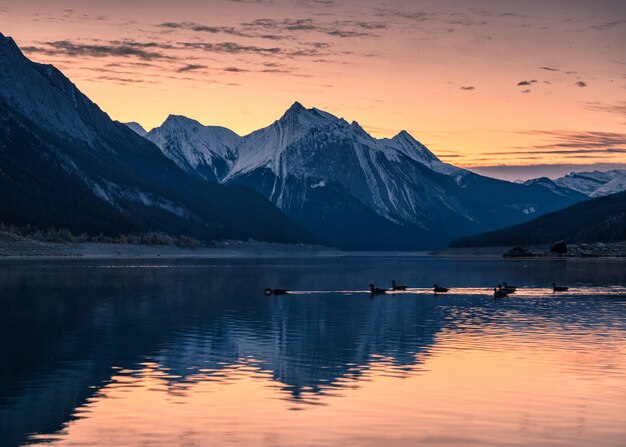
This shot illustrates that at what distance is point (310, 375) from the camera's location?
→ 146ft

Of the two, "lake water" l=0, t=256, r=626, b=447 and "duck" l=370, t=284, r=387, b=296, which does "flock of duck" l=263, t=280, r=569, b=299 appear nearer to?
"duck" l=370, t=284, r=387, b=296

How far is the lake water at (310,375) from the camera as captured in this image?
32.7 m

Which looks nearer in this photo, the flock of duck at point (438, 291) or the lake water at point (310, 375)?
the lake water at point (310, 375)

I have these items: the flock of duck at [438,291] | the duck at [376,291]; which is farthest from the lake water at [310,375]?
the duck at [376,291]

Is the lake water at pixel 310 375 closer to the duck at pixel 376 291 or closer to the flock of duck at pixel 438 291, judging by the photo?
the flock of duck at pixel 438 291

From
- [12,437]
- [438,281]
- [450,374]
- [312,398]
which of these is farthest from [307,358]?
[438,281]

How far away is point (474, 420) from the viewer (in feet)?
113

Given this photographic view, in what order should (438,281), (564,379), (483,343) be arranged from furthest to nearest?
(438,281) < (483,343) < (564,379)

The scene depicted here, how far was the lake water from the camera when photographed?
3269cm

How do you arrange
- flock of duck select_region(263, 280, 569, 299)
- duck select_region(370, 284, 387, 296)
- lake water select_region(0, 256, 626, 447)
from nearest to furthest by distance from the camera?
lake water select_region(0, 256, 626, 447), flock of duck select_region(263, 280, 569, 299), duck select_region(370, 284, 387, 296)

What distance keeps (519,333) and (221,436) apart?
35.7 m

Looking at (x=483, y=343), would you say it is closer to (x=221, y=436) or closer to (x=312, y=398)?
(x=312, y=398)

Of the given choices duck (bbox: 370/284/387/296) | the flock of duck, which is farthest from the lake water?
duck (bbox: 370/284/387/296)

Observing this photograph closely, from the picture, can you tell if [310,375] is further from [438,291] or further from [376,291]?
[438,291]
